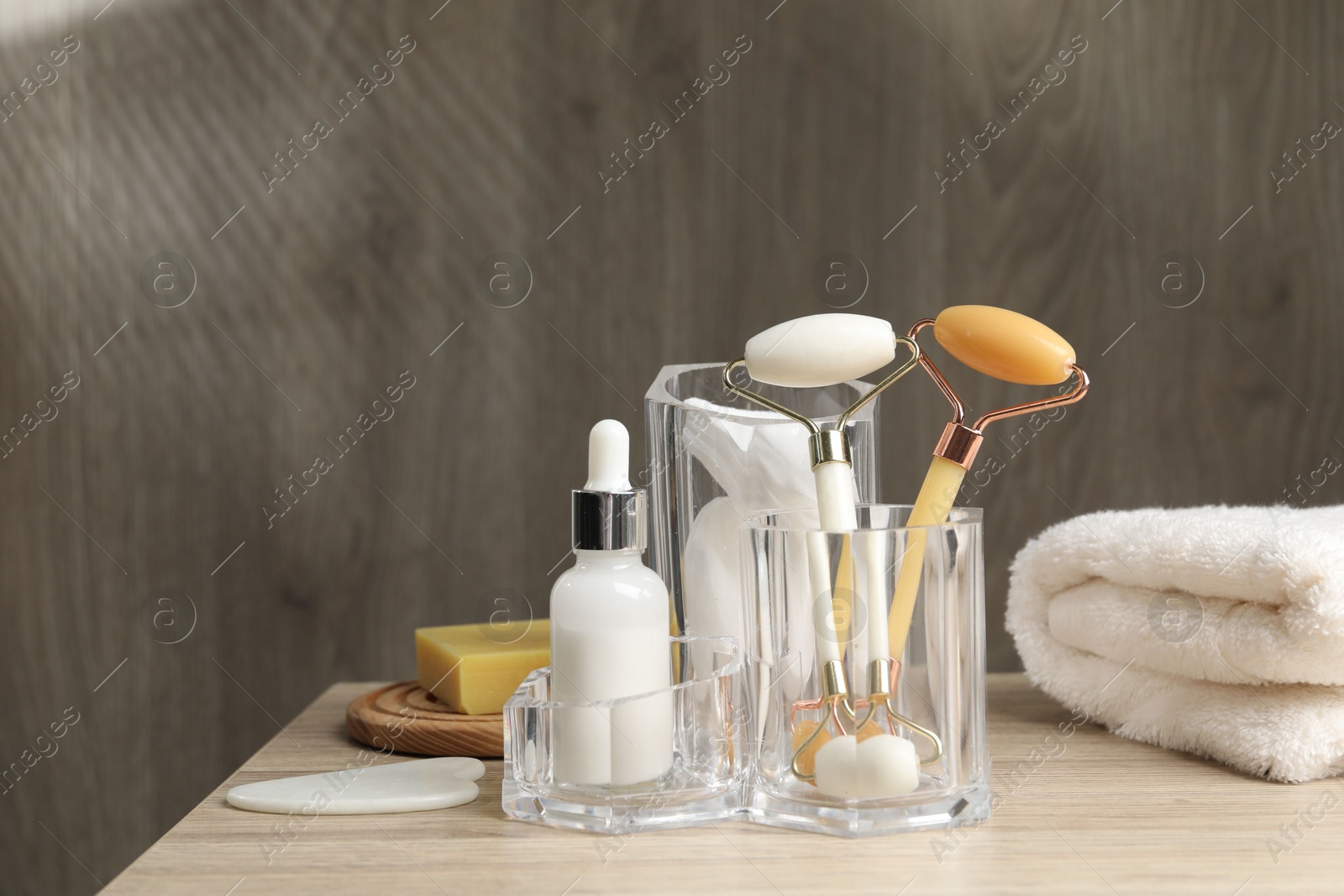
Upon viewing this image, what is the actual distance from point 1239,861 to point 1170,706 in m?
0.16

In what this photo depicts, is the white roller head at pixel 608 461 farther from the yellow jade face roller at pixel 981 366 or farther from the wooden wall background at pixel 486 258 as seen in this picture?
the wooden wall background at pixel 486 258

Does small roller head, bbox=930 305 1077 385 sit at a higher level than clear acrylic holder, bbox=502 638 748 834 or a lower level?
higher

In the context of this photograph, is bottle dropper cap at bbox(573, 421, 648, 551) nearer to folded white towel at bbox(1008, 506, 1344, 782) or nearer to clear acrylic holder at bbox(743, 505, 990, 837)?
clear acrylic holder at bbox(743, 505, 990, 837)

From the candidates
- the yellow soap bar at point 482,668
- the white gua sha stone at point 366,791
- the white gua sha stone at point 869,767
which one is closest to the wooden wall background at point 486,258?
the yellow soap bar at point 482,668

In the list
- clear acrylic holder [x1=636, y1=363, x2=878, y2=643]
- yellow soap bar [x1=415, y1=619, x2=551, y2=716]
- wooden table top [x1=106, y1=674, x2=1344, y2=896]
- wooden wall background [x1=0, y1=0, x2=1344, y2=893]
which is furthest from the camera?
wooden wall background [x1=0, y1=0, x2=1344, y2=893]

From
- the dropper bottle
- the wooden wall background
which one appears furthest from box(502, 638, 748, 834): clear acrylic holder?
the wooden wall background

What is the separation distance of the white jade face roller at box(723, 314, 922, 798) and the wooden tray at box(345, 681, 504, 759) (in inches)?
7.5

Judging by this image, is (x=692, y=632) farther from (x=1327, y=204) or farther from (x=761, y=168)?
(x=1327, y=204)

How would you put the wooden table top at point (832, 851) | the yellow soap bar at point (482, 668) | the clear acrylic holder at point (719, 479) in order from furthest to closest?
the yellow soap bar at point (482, 668), the clear acrylic holder at point (719, 479), the wooden table top at point (832, 851)

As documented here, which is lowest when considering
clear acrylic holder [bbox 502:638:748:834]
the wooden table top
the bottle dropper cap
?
the wooden table top

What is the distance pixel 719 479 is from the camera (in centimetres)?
48

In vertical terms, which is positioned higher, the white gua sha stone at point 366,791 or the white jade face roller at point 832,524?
the white jade face roller at point 832,524

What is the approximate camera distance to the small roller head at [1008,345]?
0.42 m

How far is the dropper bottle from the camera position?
421 mm
